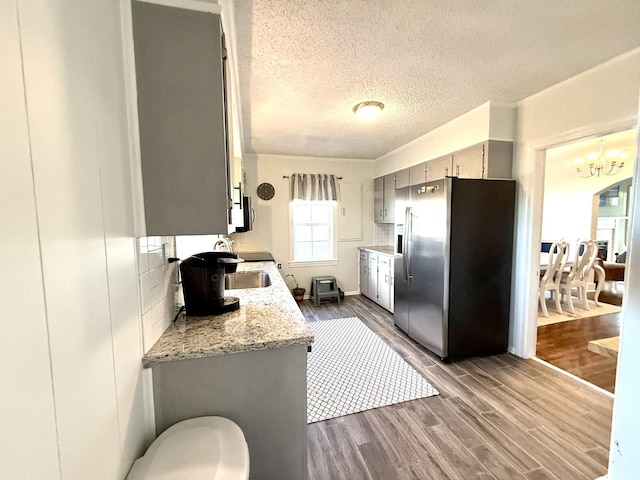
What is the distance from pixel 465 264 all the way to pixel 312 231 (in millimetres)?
2767

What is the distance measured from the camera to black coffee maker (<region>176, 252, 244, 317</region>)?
54.7 inches

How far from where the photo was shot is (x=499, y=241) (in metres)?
2.67

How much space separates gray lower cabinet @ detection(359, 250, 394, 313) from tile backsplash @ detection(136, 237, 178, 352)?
3117 mm

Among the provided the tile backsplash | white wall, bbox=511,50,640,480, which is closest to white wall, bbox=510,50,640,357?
white wall, bbox=511,50,640,480

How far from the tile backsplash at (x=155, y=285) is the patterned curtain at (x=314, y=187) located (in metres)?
3.26

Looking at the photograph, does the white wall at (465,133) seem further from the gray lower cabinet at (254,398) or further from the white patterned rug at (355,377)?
the gray lower cabinet at (254,398)

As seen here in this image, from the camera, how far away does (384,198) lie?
4.59 meters

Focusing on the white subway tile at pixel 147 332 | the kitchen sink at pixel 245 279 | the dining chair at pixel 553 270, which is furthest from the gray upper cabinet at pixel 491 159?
the white subway tile at pixel 147 332

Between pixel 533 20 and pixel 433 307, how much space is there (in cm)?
226

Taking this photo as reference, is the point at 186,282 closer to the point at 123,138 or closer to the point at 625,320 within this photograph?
the point at 123,138

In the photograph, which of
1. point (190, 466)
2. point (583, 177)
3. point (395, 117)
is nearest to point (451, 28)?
point (395, 117)

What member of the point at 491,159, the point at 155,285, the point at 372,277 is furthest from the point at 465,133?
the point at 155,285

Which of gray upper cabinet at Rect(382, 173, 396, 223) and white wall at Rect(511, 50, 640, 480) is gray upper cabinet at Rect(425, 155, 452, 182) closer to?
white wall at Rect(511, 50, 640, 480)

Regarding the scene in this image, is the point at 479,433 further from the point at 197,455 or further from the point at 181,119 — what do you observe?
the point at 181,119
